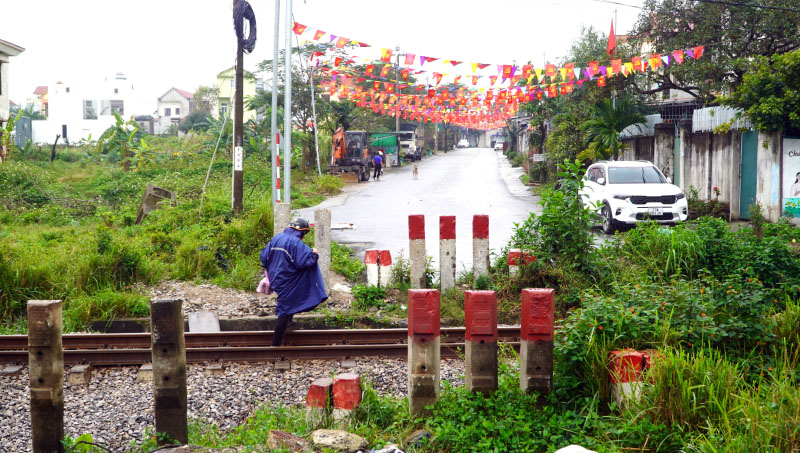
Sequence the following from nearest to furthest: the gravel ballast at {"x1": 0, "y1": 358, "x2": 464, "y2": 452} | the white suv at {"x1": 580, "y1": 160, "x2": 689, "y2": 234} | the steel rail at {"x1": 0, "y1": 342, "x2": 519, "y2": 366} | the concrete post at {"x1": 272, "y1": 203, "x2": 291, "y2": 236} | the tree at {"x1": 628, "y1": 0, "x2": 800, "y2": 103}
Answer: the gravel ballast at {"x1": 0, "y1": 358, "x2": 464, "y2": 452}
the steel rail at {"x1": 0, "y1": 342, "x2": 519, "y2": 366}
the concrete post at {"x1": 272, "y1": 203, "x2": 291, "y2": 236}
the white suv at {"x1": 580, "y1": 160, "x2": 689, "y2": 234}
the tree at {"x1": 628, "y1": 0, "x2": 800, "y2": 103}

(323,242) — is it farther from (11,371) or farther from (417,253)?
(11,371)

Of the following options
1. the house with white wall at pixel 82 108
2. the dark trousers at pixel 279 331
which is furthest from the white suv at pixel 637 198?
the house with white wall at pixel 82 108

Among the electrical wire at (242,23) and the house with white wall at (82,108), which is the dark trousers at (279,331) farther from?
the house with white wall at (82,108)

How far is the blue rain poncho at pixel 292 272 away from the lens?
835 cm

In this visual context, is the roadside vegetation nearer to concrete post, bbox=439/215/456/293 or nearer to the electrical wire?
concrete post, bbox=439/215/456/293

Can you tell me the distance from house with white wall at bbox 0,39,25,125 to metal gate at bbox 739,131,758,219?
28678 mm

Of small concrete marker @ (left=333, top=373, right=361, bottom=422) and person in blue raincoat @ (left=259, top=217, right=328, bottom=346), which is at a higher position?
person in blue raincoat @ (left=259, top=217, right=328, bottom=346)

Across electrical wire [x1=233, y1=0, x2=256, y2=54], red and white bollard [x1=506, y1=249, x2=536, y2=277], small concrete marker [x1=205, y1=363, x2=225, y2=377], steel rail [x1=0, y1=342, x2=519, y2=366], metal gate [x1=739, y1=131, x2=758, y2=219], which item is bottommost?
small concrete marker [x1=205, y1=363, x2=225, y2=377]

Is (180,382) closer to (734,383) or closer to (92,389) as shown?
(92,389)

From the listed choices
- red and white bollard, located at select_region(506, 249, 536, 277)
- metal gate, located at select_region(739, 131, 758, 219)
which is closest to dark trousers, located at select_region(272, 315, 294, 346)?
red and white bollard, located at select_region(506, 249, 536, 277)

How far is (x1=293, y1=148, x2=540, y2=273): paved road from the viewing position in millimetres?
15688

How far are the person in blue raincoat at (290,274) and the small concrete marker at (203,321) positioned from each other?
5.81ft

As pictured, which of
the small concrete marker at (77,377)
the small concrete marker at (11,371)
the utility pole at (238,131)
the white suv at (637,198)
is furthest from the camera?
the white suv at (637,198)

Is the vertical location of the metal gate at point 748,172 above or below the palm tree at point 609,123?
below
